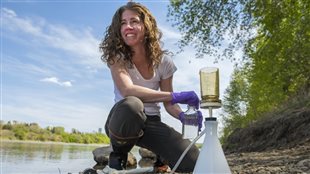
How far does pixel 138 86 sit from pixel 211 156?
1158mm

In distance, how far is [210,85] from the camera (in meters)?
1.95

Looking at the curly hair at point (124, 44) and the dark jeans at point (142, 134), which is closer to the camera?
the dark jeans at point (142, 134)

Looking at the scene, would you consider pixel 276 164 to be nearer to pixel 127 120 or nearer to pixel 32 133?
pixel 127 120

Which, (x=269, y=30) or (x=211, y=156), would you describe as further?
(x=269, y=30)

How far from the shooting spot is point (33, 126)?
217 feet

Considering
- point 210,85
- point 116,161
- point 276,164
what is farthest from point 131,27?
point 276,164

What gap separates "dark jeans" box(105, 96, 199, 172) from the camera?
9.48 ft

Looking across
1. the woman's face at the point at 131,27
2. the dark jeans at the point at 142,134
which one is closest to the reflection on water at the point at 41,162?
the dark jeans at the point at 142,134

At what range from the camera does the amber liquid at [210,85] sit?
1924 mm

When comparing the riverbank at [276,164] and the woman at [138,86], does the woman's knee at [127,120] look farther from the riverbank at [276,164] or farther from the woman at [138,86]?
the riverbank at [276,164]

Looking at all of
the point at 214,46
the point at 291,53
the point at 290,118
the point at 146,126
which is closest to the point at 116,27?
the point at 146,126

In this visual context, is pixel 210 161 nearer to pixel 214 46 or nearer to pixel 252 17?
pixel 252 17

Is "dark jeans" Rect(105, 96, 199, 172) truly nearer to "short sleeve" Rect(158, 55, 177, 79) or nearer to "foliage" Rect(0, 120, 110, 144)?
"short sleeve" Rect(158, 55, 177, 79)

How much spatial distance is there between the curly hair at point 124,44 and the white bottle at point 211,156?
4.17 feet
